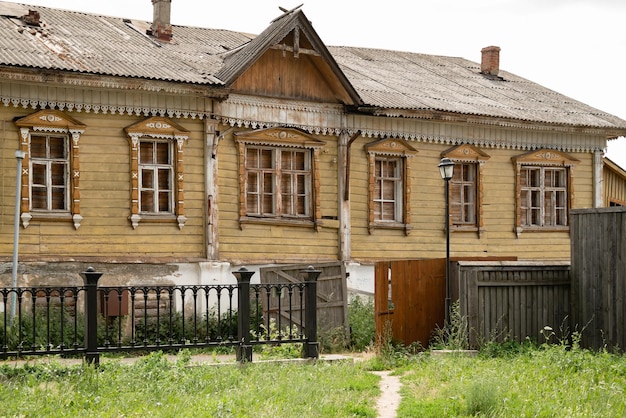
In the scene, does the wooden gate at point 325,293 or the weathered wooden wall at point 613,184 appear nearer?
the wooden gate at point 325,293

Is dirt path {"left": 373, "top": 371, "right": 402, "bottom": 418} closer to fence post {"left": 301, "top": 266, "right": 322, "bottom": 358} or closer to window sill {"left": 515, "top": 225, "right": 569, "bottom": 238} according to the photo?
fence post {"left": 301, "top": 266, "right": 322, "bottom": 358}

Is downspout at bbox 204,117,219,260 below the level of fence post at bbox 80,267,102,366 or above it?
above

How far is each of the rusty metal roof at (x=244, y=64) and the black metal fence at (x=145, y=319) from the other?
414cm

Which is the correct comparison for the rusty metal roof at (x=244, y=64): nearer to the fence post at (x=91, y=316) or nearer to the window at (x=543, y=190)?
the window at (x=543, y=190)

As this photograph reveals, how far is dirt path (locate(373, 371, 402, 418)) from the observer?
32.9 ft

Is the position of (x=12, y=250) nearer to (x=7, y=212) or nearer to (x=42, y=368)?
(x=7, y=212)

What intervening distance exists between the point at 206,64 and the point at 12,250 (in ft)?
18.1

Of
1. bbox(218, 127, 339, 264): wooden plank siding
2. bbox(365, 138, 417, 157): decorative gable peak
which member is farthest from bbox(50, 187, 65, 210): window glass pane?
bbox(365, 138, 417, 157): decorative gable peak

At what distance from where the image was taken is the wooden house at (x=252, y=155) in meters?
16.6

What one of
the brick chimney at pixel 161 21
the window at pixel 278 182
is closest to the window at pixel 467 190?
the window at pixel 278 182

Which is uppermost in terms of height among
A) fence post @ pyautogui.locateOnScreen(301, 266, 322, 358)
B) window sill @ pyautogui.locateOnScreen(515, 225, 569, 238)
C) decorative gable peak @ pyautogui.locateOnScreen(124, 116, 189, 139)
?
decorative gable peak @ pyautogui.locateOnScreen(124, 116, 189, 139)

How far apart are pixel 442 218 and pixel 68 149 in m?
8.67

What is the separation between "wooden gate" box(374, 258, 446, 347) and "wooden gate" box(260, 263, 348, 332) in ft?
5.01

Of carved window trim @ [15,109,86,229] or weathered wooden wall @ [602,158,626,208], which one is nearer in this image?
carved window trim @ [15,109,86,229]
